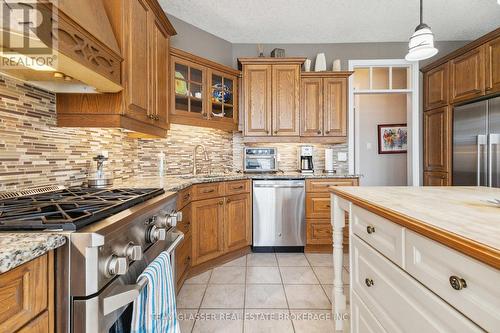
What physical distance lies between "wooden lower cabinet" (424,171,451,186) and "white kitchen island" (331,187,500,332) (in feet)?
8.07

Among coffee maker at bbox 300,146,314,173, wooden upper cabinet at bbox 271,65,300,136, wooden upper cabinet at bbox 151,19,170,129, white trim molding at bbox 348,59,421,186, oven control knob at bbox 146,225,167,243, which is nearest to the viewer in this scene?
oven control knob at bbox 146,225,167,243

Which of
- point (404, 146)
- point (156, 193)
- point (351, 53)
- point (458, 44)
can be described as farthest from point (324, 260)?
point (458, 44)

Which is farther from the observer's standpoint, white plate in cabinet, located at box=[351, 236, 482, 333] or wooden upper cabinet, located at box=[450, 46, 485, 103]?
wooden upper cabinet, located at box=[450, 46, 485, 103]

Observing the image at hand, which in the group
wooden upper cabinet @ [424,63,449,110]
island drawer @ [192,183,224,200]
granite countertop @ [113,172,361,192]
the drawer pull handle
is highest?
wooden upper cabinet @ [424,63,449,110]

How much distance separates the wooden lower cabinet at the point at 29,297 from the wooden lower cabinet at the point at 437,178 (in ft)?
12.6

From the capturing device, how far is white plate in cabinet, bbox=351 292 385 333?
1.07 meters

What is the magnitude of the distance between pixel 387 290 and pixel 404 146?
14.7 ft

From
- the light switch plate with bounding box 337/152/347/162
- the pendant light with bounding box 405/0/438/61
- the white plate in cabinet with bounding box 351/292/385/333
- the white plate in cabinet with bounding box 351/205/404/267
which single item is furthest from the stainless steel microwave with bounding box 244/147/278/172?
the white plate in cabinet with bounding box 351/292/385/333

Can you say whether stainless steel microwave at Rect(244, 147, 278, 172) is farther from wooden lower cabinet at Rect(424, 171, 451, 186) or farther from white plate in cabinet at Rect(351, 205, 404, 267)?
wooden lower cabinet at Rect(424, 171, 451, 186)

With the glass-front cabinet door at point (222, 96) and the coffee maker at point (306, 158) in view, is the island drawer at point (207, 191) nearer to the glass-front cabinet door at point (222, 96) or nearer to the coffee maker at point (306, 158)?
the glass-front cabinet door at point (222, 96)

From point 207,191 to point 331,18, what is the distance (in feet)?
8.36

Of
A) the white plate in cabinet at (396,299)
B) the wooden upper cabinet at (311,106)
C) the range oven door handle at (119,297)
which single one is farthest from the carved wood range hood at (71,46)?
the wooden upper cabinet at (311,106)

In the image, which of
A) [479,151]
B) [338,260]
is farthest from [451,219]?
[479,151]

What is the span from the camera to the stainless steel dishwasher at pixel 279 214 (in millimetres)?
2891
